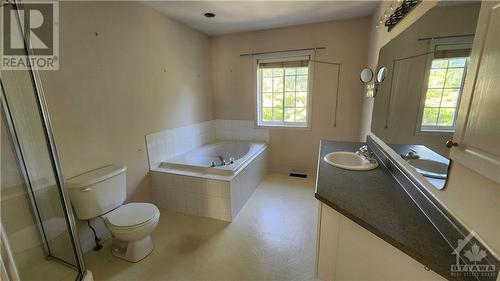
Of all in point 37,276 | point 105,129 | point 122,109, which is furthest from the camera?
point 122,109

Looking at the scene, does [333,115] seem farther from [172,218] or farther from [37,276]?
[37,276]

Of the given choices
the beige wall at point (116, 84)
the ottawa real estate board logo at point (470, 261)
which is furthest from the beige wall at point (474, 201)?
the beige wall at point (116, 84)

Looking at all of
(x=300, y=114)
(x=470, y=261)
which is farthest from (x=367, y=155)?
(x=300, y=114)

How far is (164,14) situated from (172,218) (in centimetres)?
243

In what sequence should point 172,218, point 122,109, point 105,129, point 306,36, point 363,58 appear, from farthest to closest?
point 306,36 → point 363,58 → point 172,218 → point 122,109 → point 105,129

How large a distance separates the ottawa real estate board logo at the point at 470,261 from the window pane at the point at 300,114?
2.70 metres

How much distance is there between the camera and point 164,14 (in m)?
2.46

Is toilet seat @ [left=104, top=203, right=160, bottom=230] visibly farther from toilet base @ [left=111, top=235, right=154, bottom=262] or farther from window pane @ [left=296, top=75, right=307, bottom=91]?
window pane @ [left=296, top=75, right=307, bottom=91]

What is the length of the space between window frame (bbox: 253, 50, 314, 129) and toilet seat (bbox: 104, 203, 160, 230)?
87.9 inches

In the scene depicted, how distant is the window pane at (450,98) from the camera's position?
819mm

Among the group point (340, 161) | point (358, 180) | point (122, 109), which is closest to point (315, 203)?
point (340, 161)

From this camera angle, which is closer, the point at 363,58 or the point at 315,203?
the point at 315,203

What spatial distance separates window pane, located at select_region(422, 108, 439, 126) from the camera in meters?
0.98

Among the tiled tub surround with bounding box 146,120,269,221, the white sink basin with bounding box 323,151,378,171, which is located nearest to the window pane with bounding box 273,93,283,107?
the tiled tub surround with bounding box 146,120,269,221
